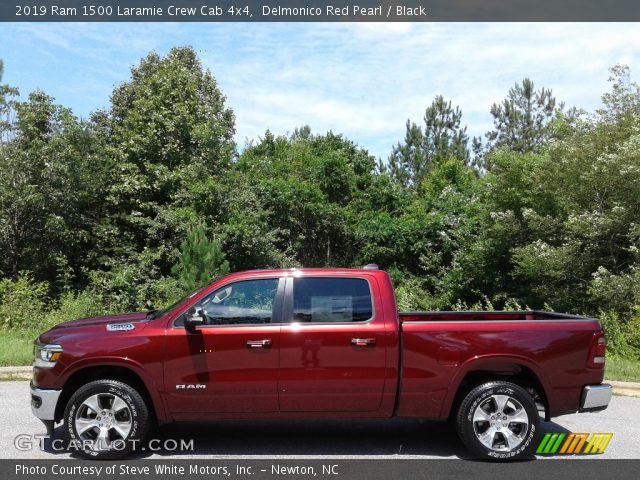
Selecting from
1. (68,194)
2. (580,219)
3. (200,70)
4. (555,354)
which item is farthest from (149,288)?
(555,354)

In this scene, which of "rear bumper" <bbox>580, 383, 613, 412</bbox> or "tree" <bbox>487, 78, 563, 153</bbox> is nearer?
"rear bumper" <bbox>580, 383, 613, 412</bbox>

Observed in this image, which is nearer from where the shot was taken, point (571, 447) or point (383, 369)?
point (383, 369)

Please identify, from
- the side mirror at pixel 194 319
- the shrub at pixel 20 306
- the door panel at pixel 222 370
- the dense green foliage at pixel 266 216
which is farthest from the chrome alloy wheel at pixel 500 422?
the shrub at pixel 20 306

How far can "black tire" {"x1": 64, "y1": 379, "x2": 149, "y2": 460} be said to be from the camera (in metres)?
6.41

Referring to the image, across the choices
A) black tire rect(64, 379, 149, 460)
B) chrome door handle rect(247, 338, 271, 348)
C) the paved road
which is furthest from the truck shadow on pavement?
chrome door handle rect(247, 338, 271, 348)

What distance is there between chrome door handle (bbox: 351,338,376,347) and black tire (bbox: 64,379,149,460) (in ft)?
6.76

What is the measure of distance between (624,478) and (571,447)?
1051mm

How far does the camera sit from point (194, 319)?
6352 mm

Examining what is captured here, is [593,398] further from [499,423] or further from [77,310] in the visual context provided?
[77,310]

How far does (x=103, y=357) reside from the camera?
255 inches

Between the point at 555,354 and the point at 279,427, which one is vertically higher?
the point at 555,354

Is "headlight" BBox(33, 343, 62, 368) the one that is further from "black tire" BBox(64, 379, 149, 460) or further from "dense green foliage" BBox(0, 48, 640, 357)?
"dense green foliage" BBox(0, 48, 640, 357)

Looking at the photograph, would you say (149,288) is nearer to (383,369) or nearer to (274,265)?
(274,265)

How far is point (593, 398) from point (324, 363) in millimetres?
2609
